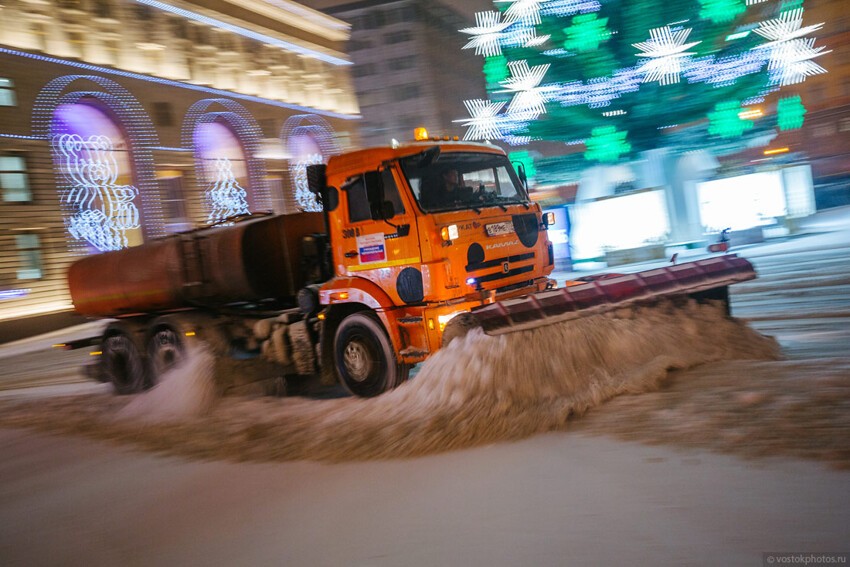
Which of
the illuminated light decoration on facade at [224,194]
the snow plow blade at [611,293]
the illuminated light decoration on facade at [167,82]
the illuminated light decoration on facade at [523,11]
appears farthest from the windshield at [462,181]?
the illuminated light decoration on facade at [224,194]

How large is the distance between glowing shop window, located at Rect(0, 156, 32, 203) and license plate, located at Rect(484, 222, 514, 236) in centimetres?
2663

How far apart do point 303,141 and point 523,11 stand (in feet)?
91.1

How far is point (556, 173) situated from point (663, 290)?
1999 centimetres

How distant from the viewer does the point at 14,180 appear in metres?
29.1

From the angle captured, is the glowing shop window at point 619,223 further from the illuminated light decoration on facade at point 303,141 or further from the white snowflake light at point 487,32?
the illuminated light decoration on facade at point 303,141

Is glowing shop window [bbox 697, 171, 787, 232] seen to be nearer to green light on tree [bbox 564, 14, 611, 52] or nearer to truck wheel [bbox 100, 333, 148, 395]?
green light on tree [bbox 564, 14, 611, 52]

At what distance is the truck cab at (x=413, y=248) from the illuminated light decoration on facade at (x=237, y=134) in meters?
32.9

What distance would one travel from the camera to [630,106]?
24.2 metres

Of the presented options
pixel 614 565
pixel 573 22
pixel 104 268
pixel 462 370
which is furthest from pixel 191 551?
pixel 573 22

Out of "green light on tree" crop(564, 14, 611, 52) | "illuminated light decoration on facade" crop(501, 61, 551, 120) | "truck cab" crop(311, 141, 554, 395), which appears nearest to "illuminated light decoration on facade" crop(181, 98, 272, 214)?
"illuminated light decoration on facade" crop(501, 61, 551, 120)

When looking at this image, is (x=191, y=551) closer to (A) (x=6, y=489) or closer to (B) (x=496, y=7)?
(A) (x=6, y=489)

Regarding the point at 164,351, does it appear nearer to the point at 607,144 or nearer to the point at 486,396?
the point at 486,396

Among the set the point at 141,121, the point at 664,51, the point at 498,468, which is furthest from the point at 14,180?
the point at 498,468

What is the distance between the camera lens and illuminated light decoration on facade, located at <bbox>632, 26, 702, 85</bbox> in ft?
71.9
